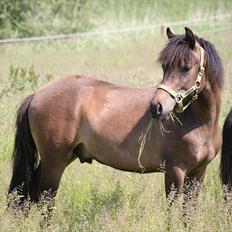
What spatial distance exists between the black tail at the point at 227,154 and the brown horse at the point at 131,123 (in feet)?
1.01

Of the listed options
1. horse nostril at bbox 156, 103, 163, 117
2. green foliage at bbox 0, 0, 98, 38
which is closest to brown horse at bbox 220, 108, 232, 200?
horse nostril at bbox 156, 103, 163, 117

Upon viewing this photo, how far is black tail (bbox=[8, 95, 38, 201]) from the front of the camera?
5.55 m

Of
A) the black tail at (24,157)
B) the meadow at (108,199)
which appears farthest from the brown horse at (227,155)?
the black tail at (24,157)

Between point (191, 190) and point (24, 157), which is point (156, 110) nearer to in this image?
point (191, 190)

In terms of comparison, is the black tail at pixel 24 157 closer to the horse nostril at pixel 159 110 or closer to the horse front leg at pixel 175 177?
the horse front leg at pixel 175 177

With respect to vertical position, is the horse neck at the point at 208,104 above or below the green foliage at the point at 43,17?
above

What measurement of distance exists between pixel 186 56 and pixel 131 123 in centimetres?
90

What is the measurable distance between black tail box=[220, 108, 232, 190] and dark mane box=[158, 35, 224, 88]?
52cm

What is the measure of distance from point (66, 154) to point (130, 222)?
1.05 meters

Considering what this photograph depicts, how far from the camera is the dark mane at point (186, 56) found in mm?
4594

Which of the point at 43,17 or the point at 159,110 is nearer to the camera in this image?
the point at 159,110

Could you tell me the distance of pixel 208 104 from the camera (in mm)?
4879

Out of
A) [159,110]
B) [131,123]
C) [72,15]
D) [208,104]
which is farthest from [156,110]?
[72,15]

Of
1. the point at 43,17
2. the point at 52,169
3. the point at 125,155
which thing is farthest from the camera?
the point at 43,17
